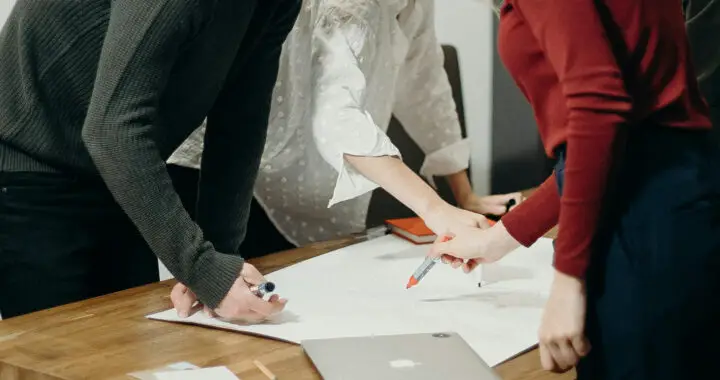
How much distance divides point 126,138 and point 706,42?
1.12 meters

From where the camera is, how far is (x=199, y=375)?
2.84ft

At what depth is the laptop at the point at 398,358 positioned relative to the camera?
2.80 feet

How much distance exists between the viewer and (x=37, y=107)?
1.14 m

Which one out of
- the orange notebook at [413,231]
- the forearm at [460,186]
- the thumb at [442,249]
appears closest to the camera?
the thumb at [442,249]

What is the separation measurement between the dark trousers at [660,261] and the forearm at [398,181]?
541mm

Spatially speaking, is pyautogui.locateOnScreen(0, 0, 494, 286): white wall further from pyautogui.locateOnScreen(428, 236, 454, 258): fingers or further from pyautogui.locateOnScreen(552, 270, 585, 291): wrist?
pyautogui.locateOnScreen(552, 270, 585, 291): wrist

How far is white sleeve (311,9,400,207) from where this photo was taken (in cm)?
131

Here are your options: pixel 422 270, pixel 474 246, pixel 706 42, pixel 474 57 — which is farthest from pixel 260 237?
pixel 474 57

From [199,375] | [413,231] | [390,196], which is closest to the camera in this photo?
[199,375]

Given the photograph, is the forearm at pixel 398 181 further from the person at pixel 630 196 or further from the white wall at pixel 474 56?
the white wall at pixel 474 56

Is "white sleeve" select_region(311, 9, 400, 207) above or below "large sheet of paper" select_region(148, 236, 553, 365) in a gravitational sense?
above

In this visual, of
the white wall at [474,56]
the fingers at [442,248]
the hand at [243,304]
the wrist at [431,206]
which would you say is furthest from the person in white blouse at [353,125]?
the white wall at [474,56]

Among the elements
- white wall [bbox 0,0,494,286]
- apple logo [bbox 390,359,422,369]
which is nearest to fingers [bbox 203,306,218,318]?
apple logo [bbox 390,359,422,369]

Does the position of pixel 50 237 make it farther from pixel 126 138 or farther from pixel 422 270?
pixel 422 270
